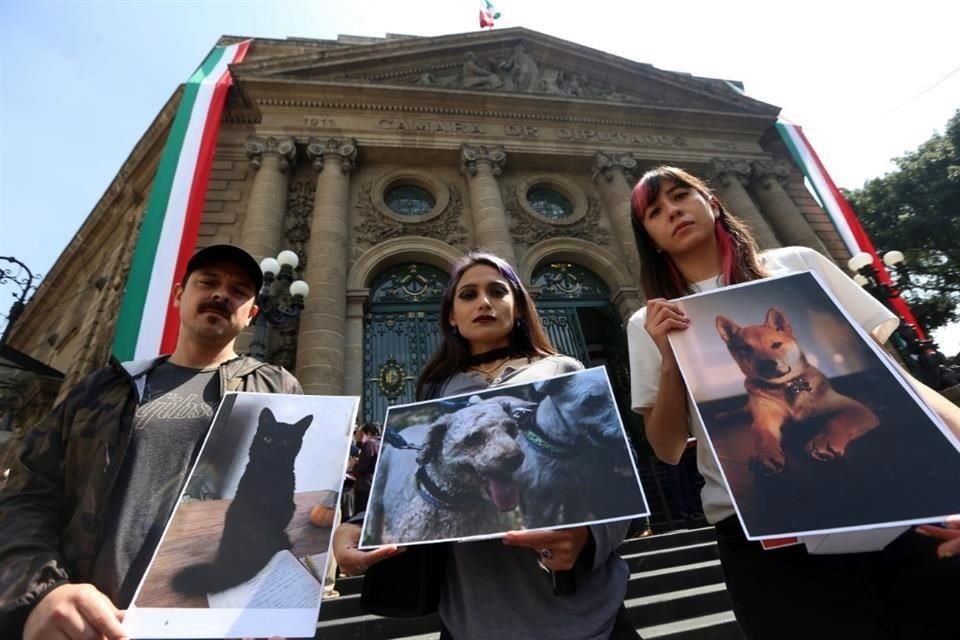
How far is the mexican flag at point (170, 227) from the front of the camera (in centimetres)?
614

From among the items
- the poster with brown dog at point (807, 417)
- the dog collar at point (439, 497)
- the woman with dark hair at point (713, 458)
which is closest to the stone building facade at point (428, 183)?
the dog collar at point (439, 497)

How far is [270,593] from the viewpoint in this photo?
3.58 ft

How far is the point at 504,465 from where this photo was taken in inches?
51.3

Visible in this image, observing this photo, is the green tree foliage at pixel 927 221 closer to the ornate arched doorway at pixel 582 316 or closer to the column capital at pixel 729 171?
the column capital at pixel 729 171

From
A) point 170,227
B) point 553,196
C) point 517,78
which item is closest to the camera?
point 170,227

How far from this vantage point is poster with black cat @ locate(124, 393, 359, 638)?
105 cm

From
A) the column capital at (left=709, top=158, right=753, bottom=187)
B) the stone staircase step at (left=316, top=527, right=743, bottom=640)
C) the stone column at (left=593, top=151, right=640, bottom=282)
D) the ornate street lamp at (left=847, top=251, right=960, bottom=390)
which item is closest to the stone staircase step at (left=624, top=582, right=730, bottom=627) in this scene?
the stone staircase step at (left=316, top=527, right=743, bottom=640)

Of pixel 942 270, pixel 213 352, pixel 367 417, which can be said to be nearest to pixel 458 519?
pixel 213 352

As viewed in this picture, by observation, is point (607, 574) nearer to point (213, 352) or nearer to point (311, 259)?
point (213, 352)

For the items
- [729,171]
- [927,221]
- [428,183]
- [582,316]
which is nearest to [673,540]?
[582,316]

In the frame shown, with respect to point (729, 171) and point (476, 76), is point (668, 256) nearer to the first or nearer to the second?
point (476, 76)

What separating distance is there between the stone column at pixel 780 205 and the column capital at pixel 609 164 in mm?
4444

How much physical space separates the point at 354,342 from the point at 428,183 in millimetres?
5035

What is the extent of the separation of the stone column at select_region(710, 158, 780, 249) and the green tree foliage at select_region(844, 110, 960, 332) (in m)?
15.6
